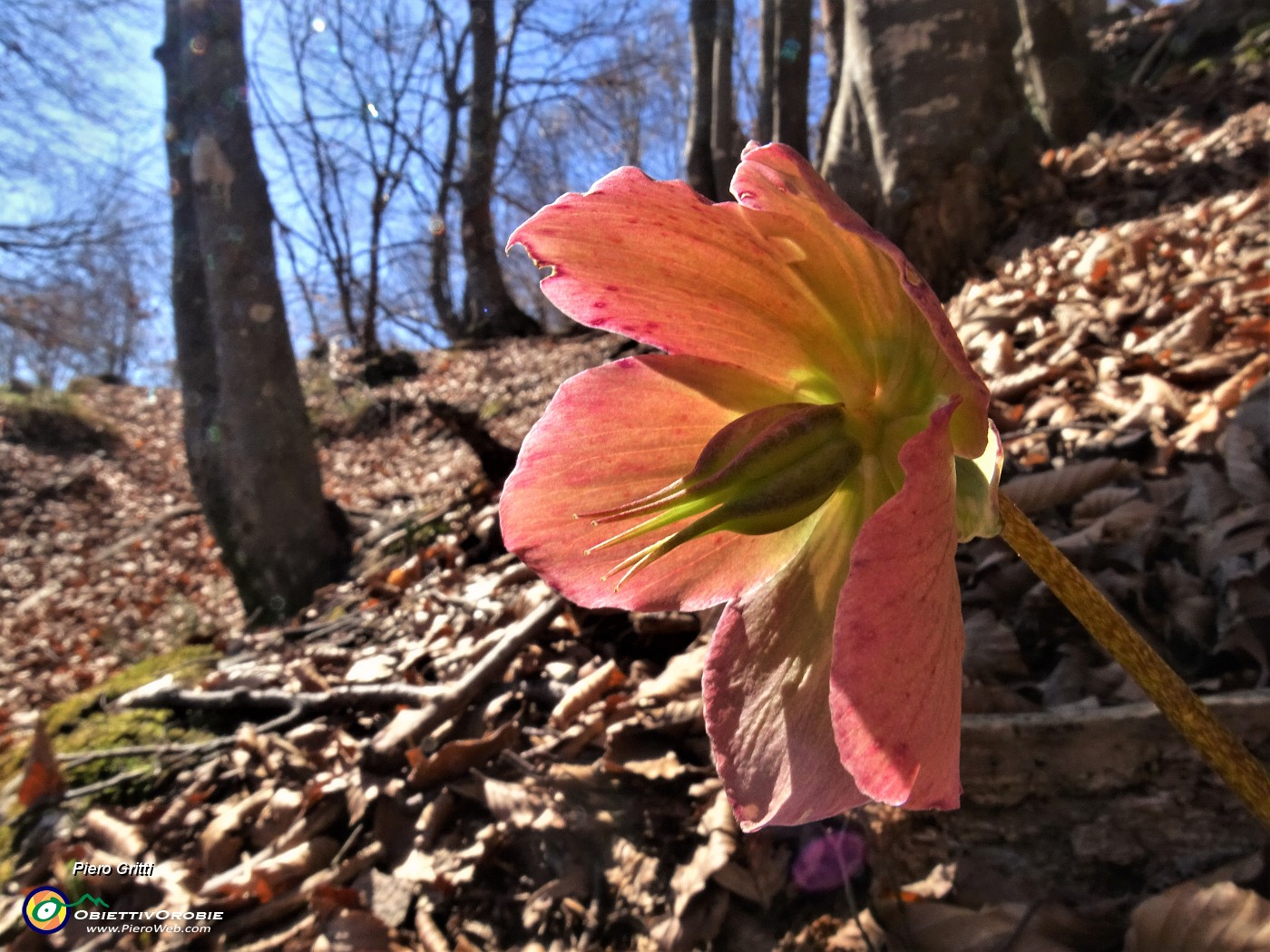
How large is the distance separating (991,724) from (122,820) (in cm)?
188

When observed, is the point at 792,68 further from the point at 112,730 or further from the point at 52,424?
the point at 52,424

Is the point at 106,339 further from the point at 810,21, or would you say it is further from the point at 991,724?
the point at 991,724

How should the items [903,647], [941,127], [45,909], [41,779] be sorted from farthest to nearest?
[941,127] < [41,779] < [45,909] < [903,647]

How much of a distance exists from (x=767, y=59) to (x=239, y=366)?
189 inches

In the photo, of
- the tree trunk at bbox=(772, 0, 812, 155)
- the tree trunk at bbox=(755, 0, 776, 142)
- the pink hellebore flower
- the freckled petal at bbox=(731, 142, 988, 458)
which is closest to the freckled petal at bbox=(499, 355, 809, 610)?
the pink hellebore flower

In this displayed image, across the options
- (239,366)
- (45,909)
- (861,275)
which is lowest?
(45,909)

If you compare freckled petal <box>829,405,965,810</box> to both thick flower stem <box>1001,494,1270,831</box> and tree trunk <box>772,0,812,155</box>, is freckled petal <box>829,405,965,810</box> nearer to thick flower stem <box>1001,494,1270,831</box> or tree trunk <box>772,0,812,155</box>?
thick flower stem <box>1001,494,1270,831</box>

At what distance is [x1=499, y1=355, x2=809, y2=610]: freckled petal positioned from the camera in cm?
72

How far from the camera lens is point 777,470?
1.98 feet

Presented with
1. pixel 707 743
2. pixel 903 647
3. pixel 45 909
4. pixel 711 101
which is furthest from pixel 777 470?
pixel 711 101

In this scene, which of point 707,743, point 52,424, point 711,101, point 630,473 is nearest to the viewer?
point 630,473

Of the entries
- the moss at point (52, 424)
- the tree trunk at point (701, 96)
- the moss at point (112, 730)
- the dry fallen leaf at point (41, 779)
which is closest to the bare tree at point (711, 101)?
the tree trunk at point (701, 96)

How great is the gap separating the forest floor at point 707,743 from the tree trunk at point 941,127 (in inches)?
24.0

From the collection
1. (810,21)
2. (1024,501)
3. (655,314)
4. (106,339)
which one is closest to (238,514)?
(1024,501)
